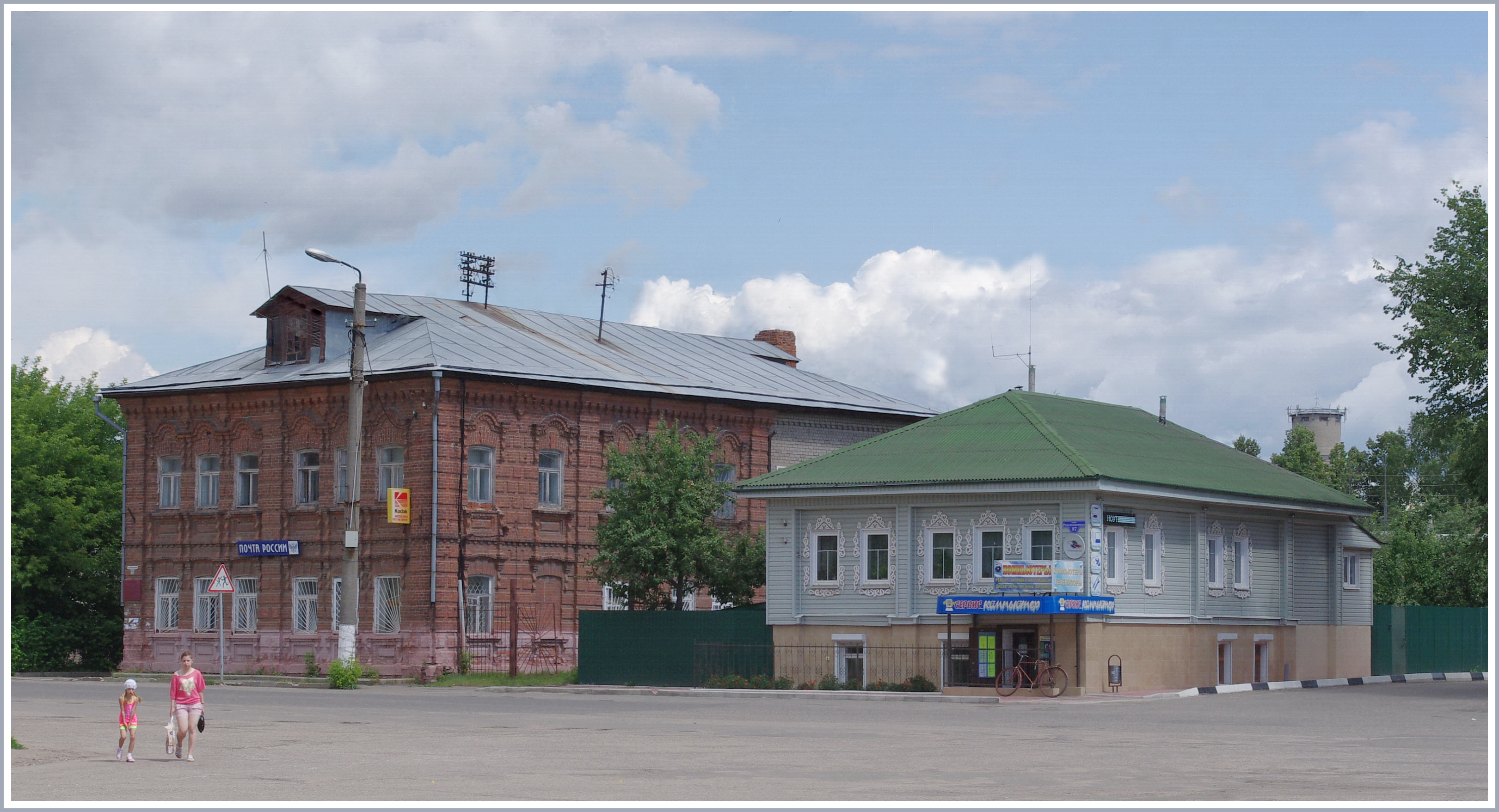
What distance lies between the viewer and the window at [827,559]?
41.7 meters

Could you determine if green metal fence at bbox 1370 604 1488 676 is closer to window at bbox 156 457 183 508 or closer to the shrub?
the shrub

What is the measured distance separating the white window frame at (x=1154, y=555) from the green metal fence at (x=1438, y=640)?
1170cm

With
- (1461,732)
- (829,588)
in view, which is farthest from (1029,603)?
(1461,732)

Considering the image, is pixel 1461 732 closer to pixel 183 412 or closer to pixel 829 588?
pixel 829 588

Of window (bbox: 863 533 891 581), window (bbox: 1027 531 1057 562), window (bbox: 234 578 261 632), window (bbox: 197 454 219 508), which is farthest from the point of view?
window (bbox: 197 454 219 508)

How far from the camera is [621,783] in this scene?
16.8 m

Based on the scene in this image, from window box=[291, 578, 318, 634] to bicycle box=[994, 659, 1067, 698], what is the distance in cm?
1949

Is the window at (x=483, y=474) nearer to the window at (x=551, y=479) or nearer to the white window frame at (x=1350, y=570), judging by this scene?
the window at (x=551, y=479)

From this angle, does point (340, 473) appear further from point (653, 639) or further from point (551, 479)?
point (653, 639)

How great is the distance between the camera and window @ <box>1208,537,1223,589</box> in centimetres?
4222

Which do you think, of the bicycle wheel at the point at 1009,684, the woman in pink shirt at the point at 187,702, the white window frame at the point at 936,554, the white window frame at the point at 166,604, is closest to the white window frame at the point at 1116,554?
the bicycle wheel at the point at 1009,684

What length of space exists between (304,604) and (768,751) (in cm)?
3021

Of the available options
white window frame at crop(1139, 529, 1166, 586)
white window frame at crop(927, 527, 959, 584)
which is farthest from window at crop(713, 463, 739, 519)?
white window frame at crop(1139, 529, 1166, 586)

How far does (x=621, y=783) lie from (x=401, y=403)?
3128cm
